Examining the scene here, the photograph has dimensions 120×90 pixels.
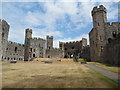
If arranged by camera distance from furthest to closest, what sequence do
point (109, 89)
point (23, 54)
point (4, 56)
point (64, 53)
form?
point (64, 53) → point (23, 54) → point (4, 56) → point (109, 89)

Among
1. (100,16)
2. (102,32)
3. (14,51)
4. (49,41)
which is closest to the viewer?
(102,32)

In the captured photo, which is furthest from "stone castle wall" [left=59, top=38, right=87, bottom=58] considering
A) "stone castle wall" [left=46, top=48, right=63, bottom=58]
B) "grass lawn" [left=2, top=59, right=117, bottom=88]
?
"grass lawn" [left=2, top=59, right=117, bottom=88]

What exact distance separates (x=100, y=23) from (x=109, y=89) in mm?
27848

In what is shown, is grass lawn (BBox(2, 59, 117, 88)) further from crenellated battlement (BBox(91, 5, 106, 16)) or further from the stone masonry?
the stone masonry

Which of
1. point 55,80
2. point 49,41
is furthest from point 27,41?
point 55,80

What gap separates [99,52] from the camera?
88.5 feet

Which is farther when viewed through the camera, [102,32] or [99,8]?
[99,8]

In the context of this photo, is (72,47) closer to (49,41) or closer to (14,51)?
(49,41)

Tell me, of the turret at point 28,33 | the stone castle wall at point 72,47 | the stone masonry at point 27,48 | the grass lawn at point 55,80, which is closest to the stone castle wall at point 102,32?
the grass lawn at point 55,80

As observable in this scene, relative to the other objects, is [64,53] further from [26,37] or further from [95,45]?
[95,45]

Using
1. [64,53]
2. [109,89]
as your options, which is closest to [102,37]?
[109,89]

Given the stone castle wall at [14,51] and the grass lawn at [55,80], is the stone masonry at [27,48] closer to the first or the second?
the stone castle wall at [14,51]

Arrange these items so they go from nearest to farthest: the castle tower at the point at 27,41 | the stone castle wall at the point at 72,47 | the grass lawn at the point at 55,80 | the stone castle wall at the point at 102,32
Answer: the grass lawn at the point at 55,80 → the stone castle wall at the point at 102,32 → the castle tower at the point at 27,41 → the stone castle wall at the point at 72,47

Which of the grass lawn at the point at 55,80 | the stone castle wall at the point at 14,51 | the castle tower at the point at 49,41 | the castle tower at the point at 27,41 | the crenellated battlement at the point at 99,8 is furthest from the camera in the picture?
the castle tower at the point at 49,41
